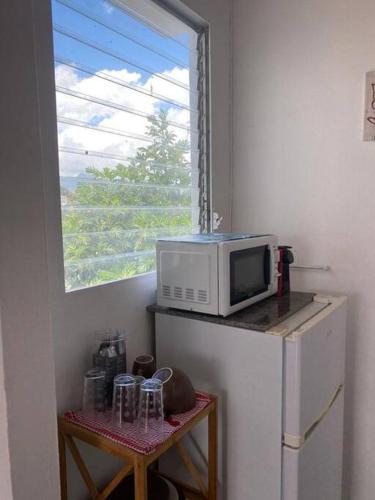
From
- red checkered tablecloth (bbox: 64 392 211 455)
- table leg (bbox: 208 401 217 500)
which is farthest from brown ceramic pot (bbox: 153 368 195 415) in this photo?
table leg (bbox: 208 401 217 500)

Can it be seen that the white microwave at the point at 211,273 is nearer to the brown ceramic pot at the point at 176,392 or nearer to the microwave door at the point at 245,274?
the microwave door at the point at 245,274

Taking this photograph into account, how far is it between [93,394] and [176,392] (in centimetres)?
27

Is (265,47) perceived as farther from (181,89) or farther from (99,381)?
(99,381)

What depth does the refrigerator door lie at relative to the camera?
1.29 m

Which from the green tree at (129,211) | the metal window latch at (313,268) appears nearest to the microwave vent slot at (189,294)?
the green tree at (129,211)

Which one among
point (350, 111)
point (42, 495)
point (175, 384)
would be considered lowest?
point (42, 495)

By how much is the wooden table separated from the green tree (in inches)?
18.5

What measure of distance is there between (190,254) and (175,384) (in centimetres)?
46

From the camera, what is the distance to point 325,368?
1.47m

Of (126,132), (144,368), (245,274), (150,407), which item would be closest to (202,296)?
(245,274)

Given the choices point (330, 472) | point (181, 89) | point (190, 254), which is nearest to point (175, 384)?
point (190, 254)

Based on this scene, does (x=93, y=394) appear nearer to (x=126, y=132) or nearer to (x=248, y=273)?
(x=248, y=273)

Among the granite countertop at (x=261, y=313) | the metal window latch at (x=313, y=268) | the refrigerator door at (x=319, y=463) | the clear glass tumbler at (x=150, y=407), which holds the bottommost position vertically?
the refrigerator door at (x=319, y=463)

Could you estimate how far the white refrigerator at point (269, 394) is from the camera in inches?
50.3
